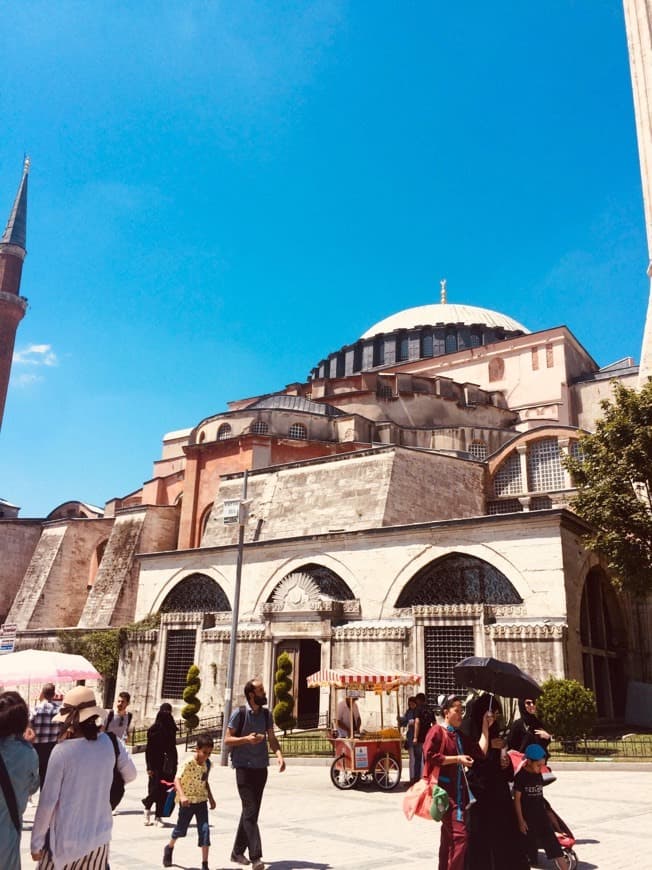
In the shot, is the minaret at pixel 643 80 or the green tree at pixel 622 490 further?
the minaret at pixel 643 80

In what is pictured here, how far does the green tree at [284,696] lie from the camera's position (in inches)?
657

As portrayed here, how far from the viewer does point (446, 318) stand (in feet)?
161

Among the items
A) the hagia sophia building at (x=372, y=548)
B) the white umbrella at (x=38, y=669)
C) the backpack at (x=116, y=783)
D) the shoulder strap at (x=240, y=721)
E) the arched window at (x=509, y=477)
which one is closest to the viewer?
the backpack at (x=116, y=783)

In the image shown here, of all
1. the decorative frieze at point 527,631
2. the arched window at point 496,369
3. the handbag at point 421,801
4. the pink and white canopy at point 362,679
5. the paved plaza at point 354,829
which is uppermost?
the arched window at point 496,369

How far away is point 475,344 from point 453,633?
29.6m

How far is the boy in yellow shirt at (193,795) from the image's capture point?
6285 mm

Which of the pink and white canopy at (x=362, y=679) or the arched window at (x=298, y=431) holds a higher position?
the arched window at (x=298, y=431)

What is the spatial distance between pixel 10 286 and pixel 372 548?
35753mm

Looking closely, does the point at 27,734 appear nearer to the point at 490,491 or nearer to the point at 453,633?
the point at 453,633

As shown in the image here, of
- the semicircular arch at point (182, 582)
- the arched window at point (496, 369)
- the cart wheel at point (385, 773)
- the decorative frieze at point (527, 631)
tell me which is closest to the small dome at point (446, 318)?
the arched window at point (496, 369)

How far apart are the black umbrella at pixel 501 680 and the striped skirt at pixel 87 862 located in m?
3.35

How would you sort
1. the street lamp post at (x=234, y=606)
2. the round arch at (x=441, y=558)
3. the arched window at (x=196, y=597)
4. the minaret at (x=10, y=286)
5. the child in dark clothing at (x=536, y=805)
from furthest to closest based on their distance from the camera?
the minaret at (x=10, y=286) < the arched window at (x=196, y=597) < the round arch at (x=441, y=558) < the street lamp post at (x=234, y=606) < the child in dark clothing at (x=536, y=805)

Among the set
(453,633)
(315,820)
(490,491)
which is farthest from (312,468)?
(315,820)

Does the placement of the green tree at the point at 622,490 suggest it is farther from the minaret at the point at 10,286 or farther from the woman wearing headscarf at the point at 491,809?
the minaret at the point at 10,286
